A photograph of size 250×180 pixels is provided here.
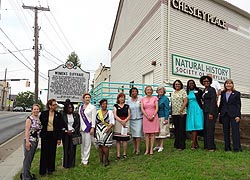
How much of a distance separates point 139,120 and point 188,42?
708 centimetres

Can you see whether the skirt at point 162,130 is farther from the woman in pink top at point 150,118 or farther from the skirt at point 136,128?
the skirt at point 136,128

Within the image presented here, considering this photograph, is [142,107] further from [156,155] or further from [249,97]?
[249,97]

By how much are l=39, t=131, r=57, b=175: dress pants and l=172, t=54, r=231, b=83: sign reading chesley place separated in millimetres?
7221

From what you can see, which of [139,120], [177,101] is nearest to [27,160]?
[139,120]

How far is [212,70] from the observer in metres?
13.7

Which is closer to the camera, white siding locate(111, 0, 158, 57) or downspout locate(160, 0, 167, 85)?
downspout locate(160, 0, 167, 85)

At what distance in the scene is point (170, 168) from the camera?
17.9 feet

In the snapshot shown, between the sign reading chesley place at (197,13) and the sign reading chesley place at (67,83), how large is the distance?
5.95 m

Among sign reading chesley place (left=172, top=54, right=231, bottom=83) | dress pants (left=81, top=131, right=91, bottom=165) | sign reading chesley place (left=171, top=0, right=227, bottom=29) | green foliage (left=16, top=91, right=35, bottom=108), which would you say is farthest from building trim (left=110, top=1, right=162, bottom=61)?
green foliage (left=16, top=91, right=35, bottom=108)

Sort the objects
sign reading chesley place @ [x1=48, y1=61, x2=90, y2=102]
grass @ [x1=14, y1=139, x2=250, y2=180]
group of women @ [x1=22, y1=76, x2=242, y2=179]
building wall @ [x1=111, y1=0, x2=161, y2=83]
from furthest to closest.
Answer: building wall @ [x1=111, y1=0, x2=161, y2=83] < sign reading chesley place @ [x1=48, y1=61, x2=90, y2=102] < group of women @ [x1=22, y1=76, x2=242, y2=179] < grass @ [x1=14, y1=139, x2=250, y2=180]

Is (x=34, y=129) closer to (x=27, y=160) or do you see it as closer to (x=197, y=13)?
(x=27, y=160)

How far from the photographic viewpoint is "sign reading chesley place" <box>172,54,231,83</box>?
12.3 m

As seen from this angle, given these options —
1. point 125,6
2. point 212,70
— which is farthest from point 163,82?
point 125,6

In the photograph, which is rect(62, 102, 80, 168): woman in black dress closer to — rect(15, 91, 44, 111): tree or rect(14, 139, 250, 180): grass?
rect(14, 139, 250, 180): grass
